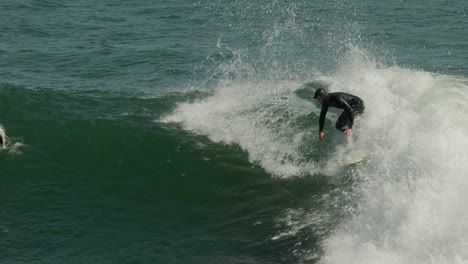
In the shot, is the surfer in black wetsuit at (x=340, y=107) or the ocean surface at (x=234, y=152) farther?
the surfer in black wetsuit at (x=340, y=107)

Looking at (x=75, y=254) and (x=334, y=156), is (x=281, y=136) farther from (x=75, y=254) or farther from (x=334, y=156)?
(x=75, y=254)

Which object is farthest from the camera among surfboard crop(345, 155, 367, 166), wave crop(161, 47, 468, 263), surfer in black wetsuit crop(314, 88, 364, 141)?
surfer in black wetsuit crop(314, 88, 364, 141)

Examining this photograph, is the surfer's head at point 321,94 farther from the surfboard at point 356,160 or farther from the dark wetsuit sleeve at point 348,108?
the surfboard at point 356,160

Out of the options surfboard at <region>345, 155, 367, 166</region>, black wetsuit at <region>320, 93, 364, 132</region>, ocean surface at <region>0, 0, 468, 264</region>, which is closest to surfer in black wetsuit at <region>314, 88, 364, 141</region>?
black wetsuit at <region>320, 93, 364, 132</region>

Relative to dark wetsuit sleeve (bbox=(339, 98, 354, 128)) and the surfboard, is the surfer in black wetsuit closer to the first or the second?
dark wetsuit sleeve (bbox=(339, 98, 354, 128))

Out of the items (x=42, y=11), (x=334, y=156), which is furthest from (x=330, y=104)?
(x=42, y=11)

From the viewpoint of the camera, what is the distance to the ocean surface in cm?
1048

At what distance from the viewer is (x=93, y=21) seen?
102ft

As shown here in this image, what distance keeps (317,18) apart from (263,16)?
9.27 feet

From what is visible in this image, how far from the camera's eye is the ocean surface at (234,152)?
10.5 m

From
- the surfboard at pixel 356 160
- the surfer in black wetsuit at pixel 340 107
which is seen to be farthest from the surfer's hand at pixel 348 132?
the surfboard at pixel 356 160

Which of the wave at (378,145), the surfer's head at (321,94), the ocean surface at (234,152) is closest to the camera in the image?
the wave at (378,145)

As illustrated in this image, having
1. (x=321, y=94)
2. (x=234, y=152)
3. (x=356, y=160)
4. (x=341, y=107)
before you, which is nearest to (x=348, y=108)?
(x=341, y=107)

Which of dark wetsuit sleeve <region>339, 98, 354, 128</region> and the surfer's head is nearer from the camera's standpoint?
the surfer's head
